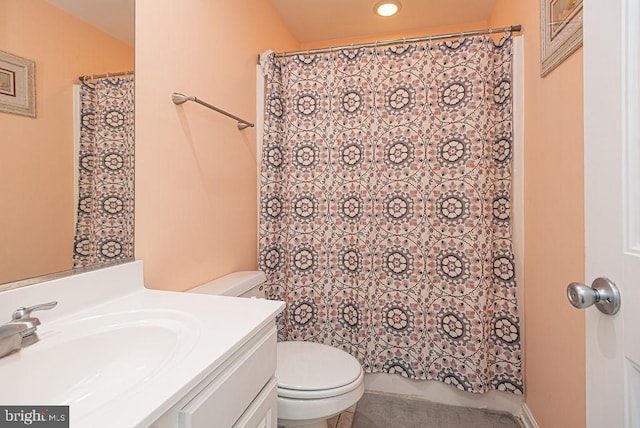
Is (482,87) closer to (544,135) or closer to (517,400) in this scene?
(544,135)

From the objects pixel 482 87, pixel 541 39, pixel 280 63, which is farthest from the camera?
pixel 280 63

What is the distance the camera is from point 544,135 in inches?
52.0

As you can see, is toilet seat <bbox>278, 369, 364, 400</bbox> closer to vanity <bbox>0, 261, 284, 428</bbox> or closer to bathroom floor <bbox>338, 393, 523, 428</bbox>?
vanity <bbox>0, 261, 284, 428</bbox>

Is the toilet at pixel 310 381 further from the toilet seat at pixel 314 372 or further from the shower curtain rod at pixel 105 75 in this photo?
the shower curtain rod at pixel 105 75

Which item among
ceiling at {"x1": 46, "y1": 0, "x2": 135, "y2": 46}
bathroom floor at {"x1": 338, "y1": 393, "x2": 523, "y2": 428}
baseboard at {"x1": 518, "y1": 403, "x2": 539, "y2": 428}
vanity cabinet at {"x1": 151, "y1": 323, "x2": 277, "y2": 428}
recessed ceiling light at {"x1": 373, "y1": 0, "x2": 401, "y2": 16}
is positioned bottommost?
bathroom floor at {"x1": 338, "y1": 393, "x2": 523, "y2": 428}

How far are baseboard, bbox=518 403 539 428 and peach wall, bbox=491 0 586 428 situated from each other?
0.11ft

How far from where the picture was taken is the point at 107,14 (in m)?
0.97

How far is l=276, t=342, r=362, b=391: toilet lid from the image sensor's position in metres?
1.18

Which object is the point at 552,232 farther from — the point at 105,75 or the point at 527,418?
the point at 105,75

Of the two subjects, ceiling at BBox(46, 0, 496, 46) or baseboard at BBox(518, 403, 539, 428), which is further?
ceiling at BBox(46, 0, 496, 46)

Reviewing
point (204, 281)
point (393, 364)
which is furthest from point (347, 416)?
point (204, 281)

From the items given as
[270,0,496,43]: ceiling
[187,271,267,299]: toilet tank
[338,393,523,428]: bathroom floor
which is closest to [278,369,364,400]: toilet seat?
[187,271,267,299]: toilet tank

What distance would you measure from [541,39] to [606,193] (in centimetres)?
114

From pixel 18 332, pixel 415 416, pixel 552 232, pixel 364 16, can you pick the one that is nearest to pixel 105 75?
pixel 18 332
